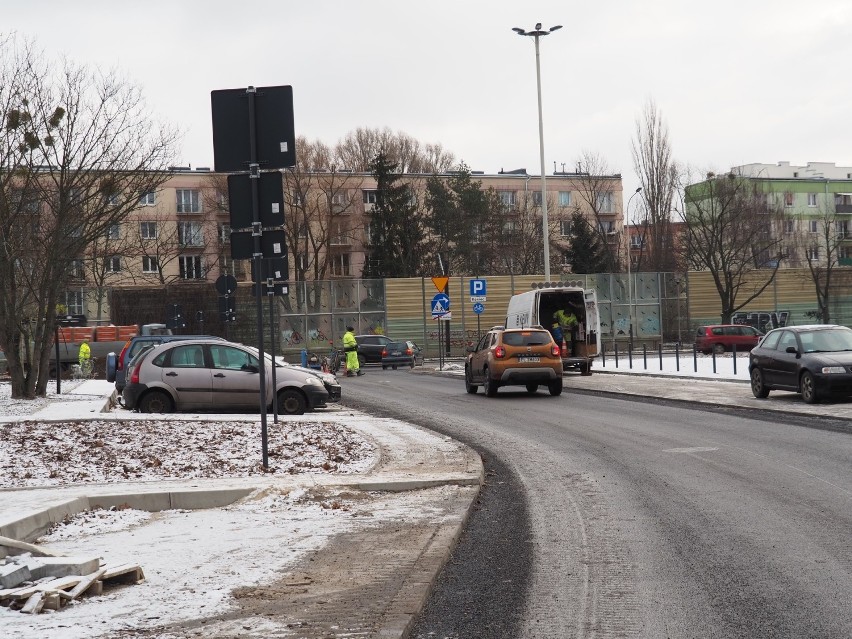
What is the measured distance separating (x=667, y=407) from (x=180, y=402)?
8.89 meters

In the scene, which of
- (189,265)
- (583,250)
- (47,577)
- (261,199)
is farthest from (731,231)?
(47,577)

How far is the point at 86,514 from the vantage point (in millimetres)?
9000

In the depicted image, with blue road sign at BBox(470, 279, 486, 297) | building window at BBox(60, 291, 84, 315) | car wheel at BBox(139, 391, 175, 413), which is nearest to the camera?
car wheel at BBox(139, 391, 175, 413)

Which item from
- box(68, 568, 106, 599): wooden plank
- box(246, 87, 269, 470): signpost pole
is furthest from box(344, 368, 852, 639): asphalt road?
box(246, 87, 269, 470): signpost pole

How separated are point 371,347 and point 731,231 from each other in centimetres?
2900

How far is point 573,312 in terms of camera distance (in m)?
34.5

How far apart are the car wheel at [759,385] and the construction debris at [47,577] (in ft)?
58.2

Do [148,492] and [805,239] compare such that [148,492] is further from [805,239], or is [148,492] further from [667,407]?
[805,239]

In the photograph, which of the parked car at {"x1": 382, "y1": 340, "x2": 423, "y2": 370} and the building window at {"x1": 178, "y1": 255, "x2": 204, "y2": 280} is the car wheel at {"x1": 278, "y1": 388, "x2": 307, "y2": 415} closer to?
the parked car at {"x1": 382, "y1": 340, "x2": 423, "y2": 370}

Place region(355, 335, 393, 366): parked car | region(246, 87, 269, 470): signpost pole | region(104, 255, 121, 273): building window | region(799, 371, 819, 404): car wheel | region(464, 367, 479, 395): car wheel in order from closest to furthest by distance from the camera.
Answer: region(246, 87, 269, 470): signpost pole
region(799, 371, 819, 404): car wheel
region(464, 367, 479, 395): car wheel
region(104, 255, 121, 273): building window
region(355, 335, 393, 366): parked car

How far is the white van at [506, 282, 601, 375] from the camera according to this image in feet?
111

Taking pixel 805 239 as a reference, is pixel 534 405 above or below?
below

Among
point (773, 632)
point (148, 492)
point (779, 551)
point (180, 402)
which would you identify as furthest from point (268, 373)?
point (773, 632)

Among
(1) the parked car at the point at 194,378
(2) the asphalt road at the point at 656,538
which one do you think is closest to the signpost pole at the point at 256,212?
(2) the asphalt road at the point at 656,538
